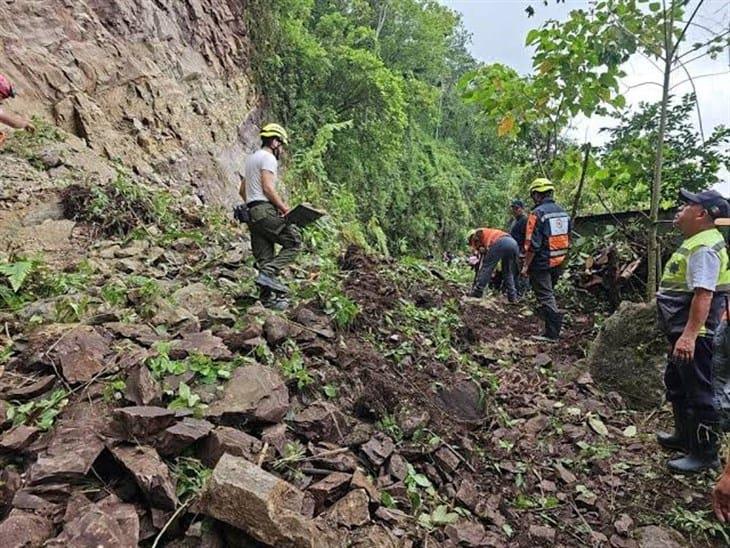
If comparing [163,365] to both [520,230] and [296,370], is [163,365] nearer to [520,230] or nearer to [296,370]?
[296,370]

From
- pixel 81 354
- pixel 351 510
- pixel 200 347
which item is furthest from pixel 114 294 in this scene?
pixel 351 510

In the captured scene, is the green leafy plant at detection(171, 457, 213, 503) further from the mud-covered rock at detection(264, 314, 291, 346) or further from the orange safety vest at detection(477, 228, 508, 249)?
the orange safety vest at detection(477, 228, 508, 249)

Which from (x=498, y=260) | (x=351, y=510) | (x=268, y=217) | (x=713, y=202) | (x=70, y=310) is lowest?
(x=351, y=510)

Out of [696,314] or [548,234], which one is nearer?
[696,314]

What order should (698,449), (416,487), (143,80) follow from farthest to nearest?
(143,80), (698,449), (416,487)

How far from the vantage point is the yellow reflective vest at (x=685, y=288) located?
10.7 ft

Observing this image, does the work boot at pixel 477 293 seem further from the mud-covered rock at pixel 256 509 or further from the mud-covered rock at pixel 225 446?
the mud-covered rock at pixel 256 509

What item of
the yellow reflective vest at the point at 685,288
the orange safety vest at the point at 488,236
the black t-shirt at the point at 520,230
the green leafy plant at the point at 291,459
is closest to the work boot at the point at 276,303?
the green leafy plant at the point at 291,459

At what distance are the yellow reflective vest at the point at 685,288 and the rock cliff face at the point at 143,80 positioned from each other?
7.41 metres

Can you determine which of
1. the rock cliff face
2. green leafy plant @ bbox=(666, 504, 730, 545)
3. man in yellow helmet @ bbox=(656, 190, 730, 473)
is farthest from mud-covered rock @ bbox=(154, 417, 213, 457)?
the rock cliff face

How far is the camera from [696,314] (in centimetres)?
319

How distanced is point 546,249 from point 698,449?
3.13 meters

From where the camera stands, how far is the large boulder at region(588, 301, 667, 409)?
468 centimetres

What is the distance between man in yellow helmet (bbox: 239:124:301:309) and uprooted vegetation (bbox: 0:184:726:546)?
0.30 m
